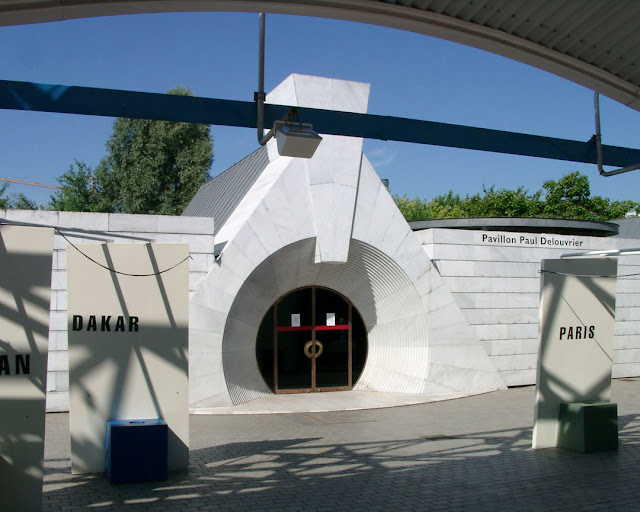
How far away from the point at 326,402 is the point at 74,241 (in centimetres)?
730

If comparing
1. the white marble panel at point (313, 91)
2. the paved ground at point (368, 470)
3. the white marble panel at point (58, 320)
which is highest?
the white marble panel at point (313, 91)

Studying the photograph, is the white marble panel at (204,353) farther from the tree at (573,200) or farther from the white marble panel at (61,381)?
the tree at (573,200)

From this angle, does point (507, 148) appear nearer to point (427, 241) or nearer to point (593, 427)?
point (593, 427)

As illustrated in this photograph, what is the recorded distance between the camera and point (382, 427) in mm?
14188

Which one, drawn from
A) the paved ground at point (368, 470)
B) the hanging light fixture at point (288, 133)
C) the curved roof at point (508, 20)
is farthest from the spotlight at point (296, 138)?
the paved ground at point (368, 470)

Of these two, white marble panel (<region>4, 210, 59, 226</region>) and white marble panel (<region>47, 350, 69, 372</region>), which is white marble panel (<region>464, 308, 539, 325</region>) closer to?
white marble panel (<region>47, 350, 69, 372</region>)

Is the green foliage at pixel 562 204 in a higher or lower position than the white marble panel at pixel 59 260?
higher

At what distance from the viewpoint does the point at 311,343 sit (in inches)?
749

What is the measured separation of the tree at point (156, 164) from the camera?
46594 mm

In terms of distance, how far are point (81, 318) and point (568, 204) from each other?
43.9m

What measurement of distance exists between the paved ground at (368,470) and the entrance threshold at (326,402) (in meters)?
0.78

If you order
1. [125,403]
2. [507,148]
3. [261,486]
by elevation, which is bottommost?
[261,486]

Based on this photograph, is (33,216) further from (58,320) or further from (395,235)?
(395,235)

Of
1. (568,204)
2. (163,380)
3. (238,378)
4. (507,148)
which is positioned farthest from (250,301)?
(568,204)
